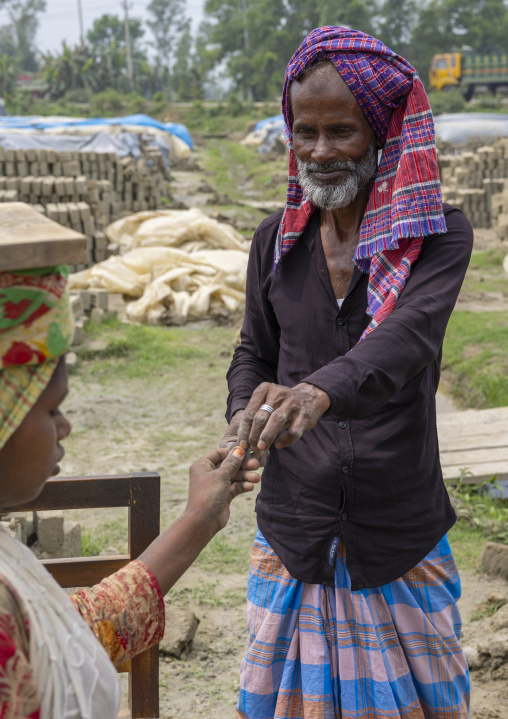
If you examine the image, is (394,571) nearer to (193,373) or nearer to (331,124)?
(331,124)

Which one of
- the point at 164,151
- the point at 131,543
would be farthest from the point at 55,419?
the point at 164,151

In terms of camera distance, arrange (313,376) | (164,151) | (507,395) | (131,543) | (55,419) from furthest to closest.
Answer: (164,151), (507,395), (131,543), (313,376), (55,419)

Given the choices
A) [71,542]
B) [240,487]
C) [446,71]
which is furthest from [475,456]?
[446,71]

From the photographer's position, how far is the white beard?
218 cm

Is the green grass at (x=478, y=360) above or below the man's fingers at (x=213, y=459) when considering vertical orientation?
below

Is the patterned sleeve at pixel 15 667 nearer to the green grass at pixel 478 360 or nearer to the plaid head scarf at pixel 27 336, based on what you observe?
the plaid head scarf at pixel 27 336

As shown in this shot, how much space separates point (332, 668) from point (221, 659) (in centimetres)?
185

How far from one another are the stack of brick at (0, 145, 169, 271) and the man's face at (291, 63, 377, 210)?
9.46 meters

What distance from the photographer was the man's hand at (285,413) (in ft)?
5.78

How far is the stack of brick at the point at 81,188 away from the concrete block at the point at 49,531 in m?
7.42

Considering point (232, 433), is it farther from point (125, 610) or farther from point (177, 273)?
point (177, 273)

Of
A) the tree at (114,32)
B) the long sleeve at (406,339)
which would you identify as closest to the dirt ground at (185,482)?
the long sleeve at (406,339)

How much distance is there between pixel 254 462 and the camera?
193 centimetres

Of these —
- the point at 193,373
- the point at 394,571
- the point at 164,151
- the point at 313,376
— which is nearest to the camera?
the point at 313,376
